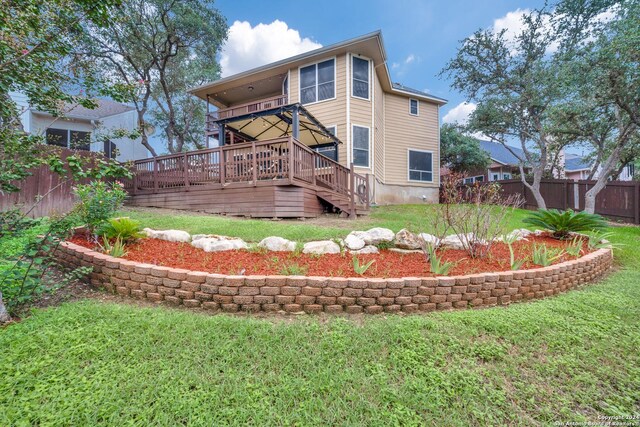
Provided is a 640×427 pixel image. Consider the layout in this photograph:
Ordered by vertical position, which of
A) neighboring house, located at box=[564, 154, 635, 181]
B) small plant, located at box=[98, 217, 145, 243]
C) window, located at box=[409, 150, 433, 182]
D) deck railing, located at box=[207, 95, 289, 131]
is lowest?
small plant, located at box=[98, 217, 145, 243]

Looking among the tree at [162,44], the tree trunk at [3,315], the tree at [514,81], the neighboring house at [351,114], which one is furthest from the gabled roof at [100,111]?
the tree at [514,81]

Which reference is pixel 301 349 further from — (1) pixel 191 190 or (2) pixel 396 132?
(2) pixel 396 132

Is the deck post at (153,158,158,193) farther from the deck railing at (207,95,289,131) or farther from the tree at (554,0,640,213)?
the tree at (554,0,640,213)

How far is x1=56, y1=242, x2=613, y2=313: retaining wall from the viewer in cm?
247

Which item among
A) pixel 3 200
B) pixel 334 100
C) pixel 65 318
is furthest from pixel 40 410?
pixel 334 100

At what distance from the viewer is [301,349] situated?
1.93m

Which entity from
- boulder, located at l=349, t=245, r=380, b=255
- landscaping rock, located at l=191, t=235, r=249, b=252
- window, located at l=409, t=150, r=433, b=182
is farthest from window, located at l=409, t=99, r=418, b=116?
landscaping rock, located at l=191, t=235, r=249, b=252

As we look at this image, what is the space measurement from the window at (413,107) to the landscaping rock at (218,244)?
12240mm

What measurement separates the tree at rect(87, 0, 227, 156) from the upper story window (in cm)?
599

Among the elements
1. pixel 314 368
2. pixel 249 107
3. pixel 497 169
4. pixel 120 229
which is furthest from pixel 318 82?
pixel 497 169

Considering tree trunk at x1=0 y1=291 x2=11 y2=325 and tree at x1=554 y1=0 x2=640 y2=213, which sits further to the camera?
tree at x1=554 y1=0 x2=640 y2=213

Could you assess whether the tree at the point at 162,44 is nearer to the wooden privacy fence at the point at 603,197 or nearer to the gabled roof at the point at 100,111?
the gabled roof at the point at 100,111

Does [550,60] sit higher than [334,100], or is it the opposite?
[550,60]

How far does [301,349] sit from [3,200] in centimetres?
840
